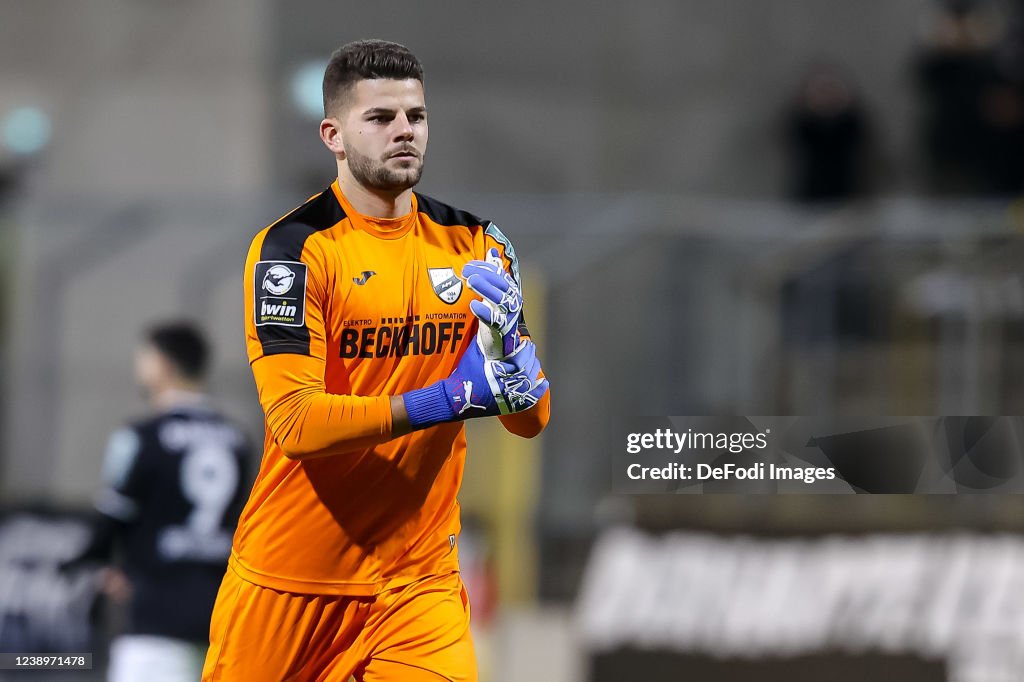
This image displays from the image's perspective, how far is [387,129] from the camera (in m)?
3.79

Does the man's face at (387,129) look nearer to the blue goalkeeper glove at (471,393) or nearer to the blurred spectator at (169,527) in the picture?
the blue goalkeeper glove at (471,393)

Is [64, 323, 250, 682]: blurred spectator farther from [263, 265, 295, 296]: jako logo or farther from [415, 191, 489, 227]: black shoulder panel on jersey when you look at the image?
[263, 265, 295, 296]: jako logo

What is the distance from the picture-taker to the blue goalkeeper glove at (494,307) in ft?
12.1

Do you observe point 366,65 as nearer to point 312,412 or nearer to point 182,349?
point 312,412

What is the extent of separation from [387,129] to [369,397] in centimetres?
66

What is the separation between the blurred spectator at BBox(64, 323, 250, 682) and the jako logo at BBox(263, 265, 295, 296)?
2.84m

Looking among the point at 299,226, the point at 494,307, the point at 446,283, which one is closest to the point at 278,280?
the point at 299,226

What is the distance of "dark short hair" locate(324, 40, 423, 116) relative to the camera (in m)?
3.78

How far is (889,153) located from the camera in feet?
46.2

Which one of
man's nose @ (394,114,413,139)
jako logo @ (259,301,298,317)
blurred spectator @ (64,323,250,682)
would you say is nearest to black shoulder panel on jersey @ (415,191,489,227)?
man's nose @ (394,114,413,139)

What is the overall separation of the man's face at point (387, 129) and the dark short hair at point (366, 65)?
2 centimetres

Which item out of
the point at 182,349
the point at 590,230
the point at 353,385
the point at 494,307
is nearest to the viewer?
the point at 494,307

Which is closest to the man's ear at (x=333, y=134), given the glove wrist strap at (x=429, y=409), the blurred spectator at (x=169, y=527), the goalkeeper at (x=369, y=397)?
the goalkeeper at (x=369, y=397)

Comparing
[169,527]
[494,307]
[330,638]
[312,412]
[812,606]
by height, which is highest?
[494,307]
